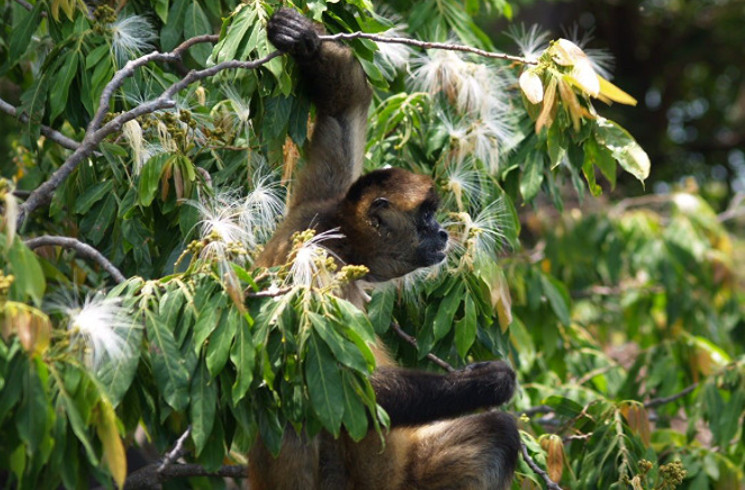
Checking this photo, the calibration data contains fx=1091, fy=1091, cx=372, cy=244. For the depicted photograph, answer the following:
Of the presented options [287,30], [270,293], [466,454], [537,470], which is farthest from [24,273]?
[537,470]

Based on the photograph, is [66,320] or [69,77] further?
[69,77]

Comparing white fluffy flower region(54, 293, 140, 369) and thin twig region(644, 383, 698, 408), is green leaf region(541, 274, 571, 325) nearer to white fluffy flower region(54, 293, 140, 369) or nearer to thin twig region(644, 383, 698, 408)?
thin twig region(644, 383, 698, 408)

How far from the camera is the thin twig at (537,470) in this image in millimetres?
4964

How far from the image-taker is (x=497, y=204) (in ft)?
18.5

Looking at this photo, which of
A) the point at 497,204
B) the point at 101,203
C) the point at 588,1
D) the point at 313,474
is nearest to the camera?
the point at 313,474

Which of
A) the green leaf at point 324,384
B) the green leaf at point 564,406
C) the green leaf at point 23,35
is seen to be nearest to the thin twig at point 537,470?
the green leaf at point 564,406

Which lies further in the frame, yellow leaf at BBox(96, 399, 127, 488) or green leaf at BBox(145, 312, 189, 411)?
green leaf at BBox(145, 312, 189, 411)

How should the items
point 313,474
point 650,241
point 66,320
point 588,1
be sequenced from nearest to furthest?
point 66,320
point 313,474
point 650,241
point 588,1

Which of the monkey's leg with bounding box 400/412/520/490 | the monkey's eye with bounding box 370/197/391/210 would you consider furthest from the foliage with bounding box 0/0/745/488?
the monkey's eye with bounding box 370/197/391/210

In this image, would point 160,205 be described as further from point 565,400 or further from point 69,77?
point 565,400

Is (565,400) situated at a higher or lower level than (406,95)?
lower

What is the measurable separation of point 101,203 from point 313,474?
1617 millimetres

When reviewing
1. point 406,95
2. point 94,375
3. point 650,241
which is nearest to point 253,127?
point 406,95

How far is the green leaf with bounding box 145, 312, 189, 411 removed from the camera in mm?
3658
